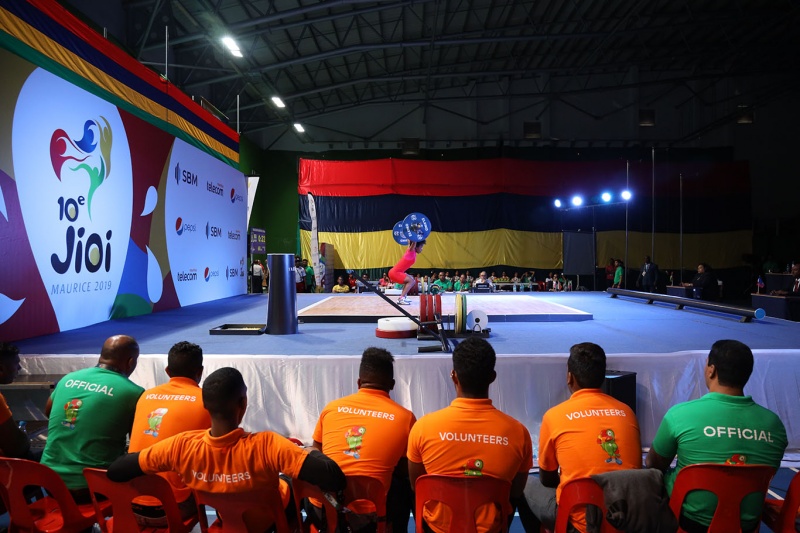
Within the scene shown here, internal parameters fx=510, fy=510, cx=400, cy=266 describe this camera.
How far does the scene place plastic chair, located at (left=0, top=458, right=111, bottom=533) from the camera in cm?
178

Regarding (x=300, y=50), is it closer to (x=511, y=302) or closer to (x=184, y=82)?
(x=184, y=82)

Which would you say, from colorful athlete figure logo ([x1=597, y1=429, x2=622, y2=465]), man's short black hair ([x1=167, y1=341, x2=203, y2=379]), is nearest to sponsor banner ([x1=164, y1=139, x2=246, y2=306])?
man's short black hair ([x1=167, y1=341, x2=203, y2=379])

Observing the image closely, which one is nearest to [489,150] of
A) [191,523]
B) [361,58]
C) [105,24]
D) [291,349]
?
[361,58]

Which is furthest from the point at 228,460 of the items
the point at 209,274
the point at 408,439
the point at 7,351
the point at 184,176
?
the point at 209,274

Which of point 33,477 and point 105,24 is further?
point 105,24

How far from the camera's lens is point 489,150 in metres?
17.7

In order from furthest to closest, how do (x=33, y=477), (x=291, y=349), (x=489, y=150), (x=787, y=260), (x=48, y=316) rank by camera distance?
(x=489, y=150) → (x=787, y=260) → (x=48, y=316) → (x=291, y=349) → (x=33, y=477)

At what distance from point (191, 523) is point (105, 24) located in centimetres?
1034

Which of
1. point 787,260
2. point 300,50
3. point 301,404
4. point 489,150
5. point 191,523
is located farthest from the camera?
point 489,150

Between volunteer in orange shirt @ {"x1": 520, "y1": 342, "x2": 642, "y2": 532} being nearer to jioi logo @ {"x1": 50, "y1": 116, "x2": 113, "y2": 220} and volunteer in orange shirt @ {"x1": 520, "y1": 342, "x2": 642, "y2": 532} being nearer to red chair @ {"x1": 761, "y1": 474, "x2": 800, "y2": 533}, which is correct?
red chair @ {"x1": 761, "y1": 474, "x2": 800, "y2": 533}

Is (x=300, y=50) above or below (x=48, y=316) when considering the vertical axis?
above

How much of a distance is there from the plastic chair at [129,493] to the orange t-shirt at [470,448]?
85 centimetres

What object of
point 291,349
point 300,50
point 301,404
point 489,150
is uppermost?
point 300,50

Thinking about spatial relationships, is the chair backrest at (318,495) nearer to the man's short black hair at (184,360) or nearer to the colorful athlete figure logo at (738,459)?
the man's short black hair at (184,360)
